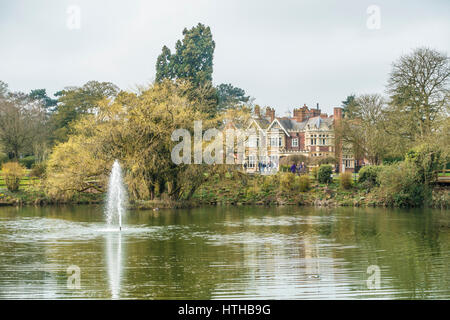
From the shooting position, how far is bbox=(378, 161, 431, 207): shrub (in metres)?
37.7

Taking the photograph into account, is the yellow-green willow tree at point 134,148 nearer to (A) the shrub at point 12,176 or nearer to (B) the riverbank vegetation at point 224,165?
(B) the riverbank vegetation at point 224,165

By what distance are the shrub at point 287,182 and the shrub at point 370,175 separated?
5.45 metres

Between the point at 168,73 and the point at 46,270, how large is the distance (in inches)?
1875

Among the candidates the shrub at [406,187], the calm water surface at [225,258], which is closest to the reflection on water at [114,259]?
the calm water surface at [225,258]

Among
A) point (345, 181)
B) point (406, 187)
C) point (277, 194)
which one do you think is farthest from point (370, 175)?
point (277, 194)

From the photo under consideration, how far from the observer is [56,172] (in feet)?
121

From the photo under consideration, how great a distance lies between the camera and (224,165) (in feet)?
121

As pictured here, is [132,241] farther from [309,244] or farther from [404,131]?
[404,131]

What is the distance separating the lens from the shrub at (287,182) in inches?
1629

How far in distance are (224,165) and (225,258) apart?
20806 millimetres

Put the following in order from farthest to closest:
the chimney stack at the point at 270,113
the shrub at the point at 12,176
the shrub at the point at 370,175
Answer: the chimney stack at the point at 270,113
the shrub at the point at 12,176
the shrub at the point at 370,175

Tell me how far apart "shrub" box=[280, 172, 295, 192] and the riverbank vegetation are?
74 millimetres

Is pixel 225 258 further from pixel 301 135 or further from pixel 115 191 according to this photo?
pixel 301 135
